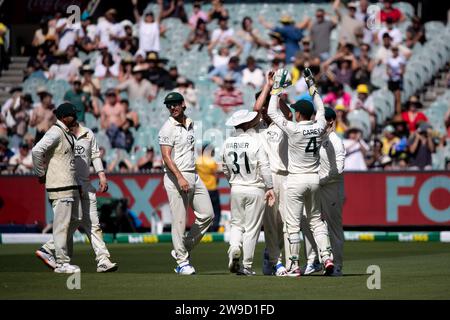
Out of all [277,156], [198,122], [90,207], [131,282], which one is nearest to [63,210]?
[90,207]

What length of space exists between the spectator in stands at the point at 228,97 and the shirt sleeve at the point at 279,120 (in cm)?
1364

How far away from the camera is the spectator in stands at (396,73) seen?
29516mm

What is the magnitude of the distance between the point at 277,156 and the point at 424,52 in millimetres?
15176

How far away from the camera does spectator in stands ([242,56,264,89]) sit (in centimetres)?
3048

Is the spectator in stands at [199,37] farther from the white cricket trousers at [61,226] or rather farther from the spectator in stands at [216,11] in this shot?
the white cricket trousers at [61,226]

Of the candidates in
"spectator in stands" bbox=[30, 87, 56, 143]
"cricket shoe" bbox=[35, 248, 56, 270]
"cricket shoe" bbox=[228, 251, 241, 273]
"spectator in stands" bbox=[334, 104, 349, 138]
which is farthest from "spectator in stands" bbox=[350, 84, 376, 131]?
"cricket shoe" bbox=[35, 248, 56, 270]

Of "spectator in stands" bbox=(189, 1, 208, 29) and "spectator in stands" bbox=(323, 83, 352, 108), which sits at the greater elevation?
"spectator in stands" bbox=(189, 1, 208, 29)

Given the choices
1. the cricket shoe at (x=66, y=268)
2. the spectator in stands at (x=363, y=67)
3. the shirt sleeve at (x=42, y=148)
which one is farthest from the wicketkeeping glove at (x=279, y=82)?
the spectator in stands at (x=363, y=67)

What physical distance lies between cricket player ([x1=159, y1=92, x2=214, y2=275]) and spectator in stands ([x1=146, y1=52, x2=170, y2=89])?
50.1 feet

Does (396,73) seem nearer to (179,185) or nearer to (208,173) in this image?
(208,173)

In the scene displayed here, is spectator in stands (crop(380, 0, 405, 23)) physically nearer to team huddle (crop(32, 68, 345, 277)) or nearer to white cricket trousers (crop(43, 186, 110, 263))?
team huddle (crop(32, 68, 345, 277))

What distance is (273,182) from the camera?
1675 centimetres

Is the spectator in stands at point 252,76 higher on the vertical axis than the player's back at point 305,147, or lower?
higher

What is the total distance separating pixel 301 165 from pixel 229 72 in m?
15.6
